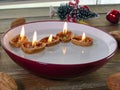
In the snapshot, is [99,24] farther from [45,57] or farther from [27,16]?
[45,57]

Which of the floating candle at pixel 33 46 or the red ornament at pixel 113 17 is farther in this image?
the red ornament at pixel 113 17

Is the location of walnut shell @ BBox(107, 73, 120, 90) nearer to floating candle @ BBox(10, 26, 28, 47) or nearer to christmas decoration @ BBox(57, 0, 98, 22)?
floating candle @ BBox(10, 26, 28, 47)

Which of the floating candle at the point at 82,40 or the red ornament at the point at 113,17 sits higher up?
the floating candle at the point at 82,40

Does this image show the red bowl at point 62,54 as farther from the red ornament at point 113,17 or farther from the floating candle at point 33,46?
the red ornament at point 113,17

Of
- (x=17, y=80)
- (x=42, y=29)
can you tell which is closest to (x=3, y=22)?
(x=42, y=29)

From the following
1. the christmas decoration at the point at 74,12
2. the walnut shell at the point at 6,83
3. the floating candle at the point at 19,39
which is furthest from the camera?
the christmas decoration at the point at 74,12

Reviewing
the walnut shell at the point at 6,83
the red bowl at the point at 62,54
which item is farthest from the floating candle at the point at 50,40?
the walnut shell at the point at 6,83

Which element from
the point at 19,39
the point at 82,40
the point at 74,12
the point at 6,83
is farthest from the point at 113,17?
the point at 6,83
